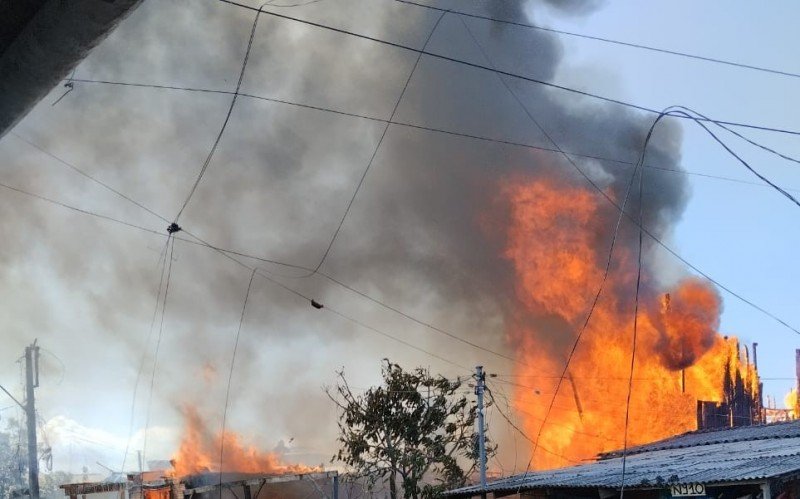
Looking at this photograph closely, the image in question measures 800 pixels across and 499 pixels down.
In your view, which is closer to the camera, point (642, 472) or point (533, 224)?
point (642, 472)

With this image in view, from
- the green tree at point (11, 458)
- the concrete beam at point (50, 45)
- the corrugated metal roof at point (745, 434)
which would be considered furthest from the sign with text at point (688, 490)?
the green tree at point (11, 458)

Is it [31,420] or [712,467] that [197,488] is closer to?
[31,420]

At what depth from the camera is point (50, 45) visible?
3912 mm

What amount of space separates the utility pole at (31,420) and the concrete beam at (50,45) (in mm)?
24843

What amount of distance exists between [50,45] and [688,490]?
11528 millimetres

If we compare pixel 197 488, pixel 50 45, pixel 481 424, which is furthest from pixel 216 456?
pixel 50 45

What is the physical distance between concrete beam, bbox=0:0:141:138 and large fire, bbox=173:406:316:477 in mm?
35401

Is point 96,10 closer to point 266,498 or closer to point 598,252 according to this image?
point 266,498

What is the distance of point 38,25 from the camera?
3.89 m

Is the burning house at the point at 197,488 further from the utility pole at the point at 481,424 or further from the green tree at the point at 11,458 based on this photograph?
the green tree at the point at 11,458

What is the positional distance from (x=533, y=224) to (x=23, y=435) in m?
39.1

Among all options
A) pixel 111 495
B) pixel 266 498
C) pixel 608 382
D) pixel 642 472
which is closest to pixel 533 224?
pixel 608 382

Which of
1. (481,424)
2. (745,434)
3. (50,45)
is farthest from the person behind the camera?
(745,434)

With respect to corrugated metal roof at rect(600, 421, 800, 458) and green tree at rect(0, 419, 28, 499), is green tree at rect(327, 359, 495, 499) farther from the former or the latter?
green tree at rect(0, 419, 28, 499)
